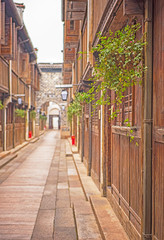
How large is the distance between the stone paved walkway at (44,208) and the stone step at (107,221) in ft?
0.66

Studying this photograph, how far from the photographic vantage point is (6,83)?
15.4 metres

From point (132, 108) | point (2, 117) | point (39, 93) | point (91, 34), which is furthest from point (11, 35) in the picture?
point (39, 93)

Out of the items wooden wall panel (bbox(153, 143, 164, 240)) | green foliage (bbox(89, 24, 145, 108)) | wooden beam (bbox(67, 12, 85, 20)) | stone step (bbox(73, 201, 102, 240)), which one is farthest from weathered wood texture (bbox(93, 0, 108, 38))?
wooden beam (bbox(67, 12, 85, 20))

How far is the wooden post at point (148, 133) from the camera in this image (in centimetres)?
323

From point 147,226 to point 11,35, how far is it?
12.1 meters

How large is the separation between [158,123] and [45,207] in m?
4.46

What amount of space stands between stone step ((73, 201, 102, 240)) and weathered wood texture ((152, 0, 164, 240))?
1930mm

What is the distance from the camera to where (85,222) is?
18.0 ft

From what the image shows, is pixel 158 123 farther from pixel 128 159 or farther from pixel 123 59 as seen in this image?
pixel 128 159

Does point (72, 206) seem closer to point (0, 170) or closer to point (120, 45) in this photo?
point (120, 45)

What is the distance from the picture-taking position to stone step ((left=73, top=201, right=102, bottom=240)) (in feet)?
16.0

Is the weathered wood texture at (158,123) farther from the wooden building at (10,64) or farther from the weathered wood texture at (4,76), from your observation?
the weathered wood texture at (4,76)

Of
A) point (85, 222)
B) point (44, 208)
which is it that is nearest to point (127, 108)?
point (85, 222)

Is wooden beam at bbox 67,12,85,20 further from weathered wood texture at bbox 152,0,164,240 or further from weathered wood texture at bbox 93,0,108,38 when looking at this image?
weathered wood texture at bbox 152,0,164,240
